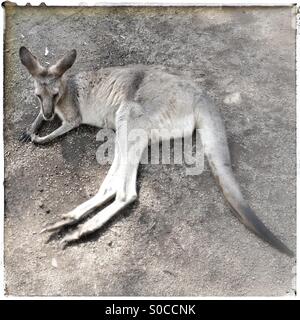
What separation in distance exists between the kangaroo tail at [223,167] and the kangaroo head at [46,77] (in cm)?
106

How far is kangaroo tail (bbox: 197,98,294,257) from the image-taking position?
2.93m

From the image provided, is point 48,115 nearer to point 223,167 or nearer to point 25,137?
point 25,137

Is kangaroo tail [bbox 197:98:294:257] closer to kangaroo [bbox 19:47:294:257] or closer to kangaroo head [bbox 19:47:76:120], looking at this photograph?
kangaroo [bbox 19:47:294:257]

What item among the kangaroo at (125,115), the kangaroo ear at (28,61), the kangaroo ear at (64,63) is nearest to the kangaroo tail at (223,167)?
the kangaroo at (125,115)

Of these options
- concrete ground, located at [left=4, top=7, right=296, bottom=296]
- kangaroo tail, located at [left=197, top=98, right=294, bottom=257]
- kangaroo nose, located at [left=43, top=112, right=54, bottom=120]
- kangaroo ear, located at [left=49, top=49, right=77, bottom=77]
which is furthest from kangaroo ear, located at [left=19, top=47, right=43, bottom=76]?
kangaroo tail, located at [left=197, top=98, right=294, bottom=257]

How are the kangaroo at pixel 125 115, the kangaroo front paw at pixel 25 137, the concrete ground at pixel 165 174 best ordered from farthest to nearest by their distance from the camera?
the kangaroo front paw at pixel 25 137 → the kangaroo at pixel 125 115 → the concrete ground at pixel 165 174

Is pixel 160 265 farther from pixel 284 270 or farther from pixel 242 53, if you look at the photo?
pixel 242 53

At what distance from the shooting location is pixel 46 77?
11.5 feet

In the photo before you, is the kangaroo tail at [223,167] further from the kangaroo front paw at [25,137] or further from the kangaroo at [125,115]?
the kangaroo front paw at [25,137]

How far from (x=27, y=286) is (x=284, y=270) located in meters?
1.54

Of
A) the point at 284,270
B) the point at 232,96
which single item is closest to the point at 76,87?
the point at 232,96

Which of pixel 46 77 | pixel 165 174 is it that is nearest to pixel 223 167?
pixel 165 174

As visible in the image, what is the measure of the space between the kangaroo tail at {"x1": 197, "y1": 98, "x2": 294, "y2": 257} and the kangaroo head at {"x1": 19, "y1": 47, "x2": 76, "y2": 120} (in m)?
1.06

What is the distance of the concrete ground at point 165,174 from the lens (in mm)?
2871
